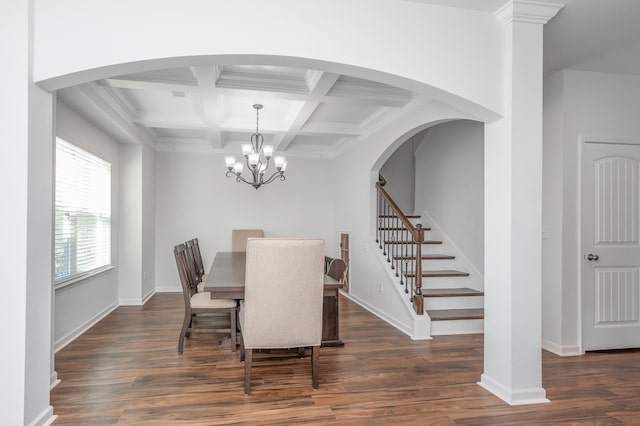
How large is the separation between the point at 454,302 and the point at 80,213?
4300 millimetres

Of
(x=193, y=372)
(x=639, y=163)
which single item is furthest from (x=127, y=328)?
(x=639, y=163)

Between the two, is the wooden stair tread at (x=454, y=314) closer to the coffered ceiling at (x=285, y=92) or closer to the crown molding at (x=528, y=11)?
the coffered ceiling at (x=285, y=92)

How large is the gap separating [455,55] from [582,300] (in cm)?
257

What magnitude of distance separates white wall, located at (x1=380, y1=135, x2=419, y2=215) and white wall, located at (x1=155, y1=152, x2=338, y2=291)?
0.99 meters

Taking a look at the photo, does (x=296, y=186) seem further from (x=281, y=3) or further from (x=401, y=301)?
(x=281, y=3)

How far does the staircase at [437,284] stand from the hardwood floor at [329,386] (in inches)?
9.5

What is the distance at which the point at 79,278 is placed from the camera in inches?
158

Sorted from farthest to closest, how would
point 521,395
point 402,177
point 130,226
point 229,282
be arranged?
point 402,177
point 130,226
point 229,282
point 521,395

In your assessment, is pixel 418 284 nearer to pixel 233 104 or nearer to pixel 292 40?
pixel 292 40

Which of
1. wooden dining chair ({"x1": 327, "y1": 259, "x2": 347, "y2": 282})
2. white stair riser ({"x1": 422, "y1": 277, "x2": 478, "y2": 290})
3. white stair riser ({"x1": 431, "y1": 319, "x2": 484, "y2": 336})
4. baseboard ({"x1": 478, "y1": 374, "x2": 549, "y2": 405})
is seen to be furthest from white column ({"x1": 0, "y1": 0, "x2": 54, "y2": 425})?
white stair riser ({"x1": 422, "y1": 277, "x2": 478, "y2": 290})

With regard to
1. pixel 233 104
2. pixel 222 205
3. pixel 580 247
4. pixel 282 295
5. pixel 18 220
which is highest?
pixel 233 104

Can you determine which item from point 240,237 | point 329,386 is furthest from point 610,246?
point 240,237

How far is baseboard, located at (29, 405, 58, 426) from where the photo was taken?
2.14 metres

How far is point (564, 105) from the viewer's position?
354cm
